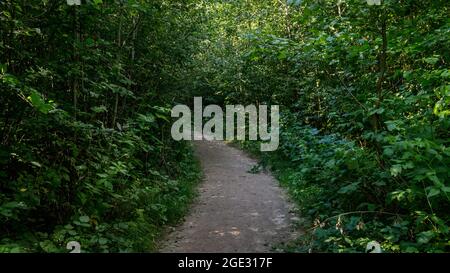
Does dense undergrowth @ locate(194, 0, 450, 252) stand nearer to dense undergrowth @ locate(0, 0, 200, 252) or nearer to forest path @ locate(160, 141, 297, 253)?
forest path @ locate(160, 141, 297, 253)

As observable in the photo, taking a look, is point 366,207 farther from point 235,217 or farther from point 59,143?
point 59,143

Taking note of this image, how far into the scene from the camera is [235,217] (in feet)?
25.0

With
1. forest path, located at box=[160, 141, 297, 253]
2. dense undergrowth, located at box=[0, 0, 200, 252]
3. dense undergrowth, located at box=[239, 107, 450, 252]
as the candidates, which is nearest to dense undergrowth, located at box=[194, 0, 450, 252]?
dense undergrowth, located at box=[239, 107, 450, 252]

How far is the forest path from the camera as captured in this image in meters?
6.27

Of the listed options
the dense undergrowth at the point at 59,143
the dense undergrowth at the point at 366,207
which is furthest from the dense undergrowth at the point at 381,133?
the dense undergrowth at the point at 59,143

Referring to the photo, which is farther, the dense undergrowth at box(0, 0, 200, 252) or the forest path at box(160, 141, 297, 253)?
the forest path at box(160, 141, 297, 253)

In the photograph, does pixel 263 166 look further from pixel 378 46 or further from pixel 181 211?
pixel 378 46

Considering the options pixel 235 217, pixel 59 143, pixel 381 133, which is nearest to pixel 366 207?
pixel 381 133

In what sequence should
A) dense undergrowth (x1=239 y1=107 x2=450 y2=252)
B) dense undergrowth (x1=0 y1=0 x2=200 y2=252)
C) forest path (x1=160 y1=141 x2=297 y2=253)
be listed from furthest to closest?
forest path (x1=160 y1=141 x2=297 y2=253) < dense undergrowth (x1=0 y1=0 x2=200 y2=252) < dense undergrowth (x1=239 y1=107 x2=450 y2=252)

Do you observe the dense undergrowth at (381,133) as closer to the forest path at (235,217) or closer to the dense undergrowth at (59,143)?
the forest path at (235,217)

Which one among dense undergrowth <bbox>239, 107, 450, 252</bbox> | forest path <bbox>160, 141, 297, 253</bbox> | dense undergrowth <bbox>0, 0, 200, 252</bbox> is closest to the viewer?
dense undergrowth <bbox>239, 107, 450, 252</bbox>

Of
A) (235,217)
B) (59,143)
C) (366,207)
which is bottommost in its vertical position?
(235,217)

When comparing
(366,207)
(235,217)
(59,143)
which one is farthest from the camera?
(235,217)

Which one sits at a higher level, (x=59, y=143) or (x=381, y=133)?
(x=381, y=133)
